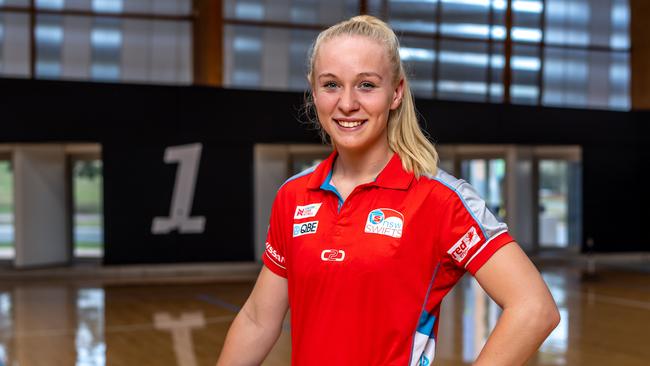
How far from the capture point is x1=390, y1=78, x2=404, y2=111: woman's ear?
4.87 feet

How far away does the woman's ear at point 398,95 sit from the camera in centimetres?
148

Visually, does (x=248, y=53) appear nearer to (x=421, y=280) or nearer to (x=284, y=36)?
(x=284, y=36)

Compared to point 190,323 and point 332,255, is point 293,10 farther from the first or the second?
point 332,255

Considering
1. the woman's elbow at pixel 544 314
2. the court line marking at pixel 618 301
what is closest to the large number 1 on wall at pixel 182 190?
the court line marking at pixel 618 301

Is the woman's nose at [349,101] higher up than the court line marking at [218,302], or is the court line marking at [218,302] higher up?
the woman's nose at [349,101]

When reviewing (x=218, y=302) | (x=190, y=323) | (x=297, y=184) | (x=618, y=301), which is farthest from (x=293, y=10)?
Answer: (x=297, y=184)

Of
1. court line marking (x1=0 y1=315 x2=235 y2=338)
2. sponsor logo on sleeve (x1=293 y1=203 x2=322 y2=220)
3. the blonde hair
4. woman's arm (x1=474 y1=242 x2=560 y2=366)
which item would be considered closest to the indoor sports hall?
court line marking (x1=0 y1=315 x2=235 y2=338)

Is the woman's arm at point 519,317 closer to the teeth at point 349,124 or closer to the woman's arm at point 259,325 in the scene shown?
→ the teeth at point 349,124

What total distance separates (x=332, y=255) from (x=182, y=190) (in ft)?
37.9

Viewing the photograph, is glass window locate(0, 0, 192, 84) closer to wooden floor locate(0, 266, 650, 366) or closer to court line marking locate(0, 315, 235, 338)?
wooden floor locate(0, 266, 650, 366)

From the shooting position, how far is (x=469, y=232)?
1.38m

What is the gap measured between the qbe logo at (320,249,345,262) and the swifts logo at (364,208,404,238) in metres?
0.06

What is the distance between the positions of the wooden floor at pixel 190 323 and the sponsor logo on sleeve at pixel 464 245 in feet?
17.2

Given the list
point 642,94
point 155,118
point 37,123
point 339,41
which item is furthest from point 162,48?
point 339,41
